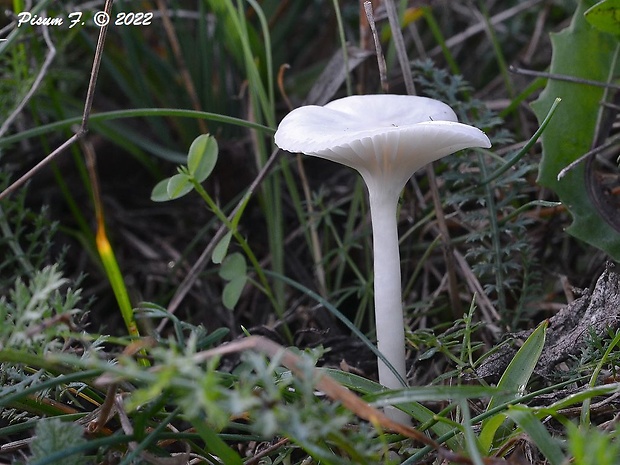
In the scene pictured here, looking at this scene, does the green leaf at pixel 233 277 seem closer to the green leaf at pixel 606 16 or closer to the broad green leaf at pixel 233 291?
the broad green leaf at pixel 233 291

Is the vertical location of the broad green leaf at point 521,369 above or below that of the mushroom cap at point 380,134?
below

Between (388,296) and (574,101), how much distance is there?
2.08ft

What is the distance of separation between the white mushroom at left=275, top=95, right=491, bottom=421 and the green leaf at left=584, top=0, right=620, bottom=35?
15.6 inches

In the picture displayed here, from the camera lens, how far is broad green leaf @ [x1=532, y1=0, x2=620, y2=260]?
1.33 m

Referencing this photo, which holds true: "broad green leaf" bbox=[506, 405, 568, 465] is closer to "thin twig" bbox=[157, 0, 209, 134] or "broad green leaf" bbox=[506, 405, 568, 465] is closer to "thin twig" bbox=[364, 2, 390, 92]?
"thin twig" bbox=[364, 2, 390, 92]

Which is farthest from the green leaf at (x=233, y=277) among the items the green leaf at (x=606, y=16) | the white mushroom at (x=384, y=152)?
the green leaf at (x=606, y=16)

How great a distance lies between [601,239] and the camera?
1.26 m

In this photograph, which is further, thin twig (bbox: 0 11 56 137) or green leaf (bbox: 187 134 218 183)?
thin twig (bbox: 0 11 56 137)

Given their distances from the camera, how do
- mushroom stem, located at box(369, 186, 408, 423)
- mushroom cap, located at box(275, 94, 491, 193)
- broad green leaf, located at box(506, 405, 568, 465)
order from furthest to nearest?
mushroom stem, located at box(369, 186, 408, 423)
mushroom cap, located at box(275, 94, 491, 193)
broad green leaf, located at box(506, 405, 568, 465)

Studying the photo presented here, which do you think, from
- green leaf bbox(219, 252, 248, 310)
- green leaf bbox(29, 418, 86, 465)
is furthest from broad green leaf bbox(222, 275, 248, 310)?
green leaf bbox(29, 418, 86, 465)

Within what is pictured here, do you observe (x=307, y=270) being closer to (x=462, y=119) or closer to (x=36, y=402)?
(x=462, y=119)

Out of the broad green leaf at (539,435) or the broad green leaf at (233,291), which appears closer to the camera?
the broad green leaf at (539,435)

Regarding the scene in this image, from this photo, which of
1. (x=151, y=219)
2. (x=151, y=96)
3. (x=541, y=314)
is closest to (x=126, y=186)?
(x=151, y=219)

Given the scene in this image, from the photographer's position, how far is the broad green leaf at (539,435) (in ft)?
2.64
